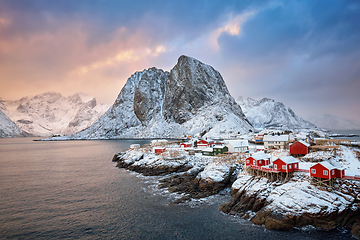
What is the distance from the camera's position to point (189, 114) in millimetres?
171000

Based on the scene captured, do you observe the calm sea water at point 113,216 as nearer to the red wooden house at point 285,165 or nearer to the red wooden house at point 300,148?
the red wooden house at point 285,165

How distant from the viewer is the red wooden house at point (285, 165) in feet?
91.3

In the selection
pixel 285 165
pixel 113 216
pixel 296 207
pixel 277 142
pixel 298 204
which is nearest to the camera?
A: pixel 296 207

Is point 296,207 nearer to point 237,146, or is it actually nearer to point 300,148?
A: point 300,148

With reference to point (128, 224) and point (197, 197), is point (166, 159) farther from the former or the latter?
point (128, 224)

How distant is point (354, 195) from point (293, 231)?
895cm

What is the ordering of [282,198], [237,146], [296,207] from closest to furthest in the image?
[296,207] → [282,198] → [237,146]

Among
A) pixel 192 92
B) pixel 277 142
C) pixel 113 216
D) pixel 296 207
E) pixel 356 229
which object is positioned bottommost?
pixel 113 216

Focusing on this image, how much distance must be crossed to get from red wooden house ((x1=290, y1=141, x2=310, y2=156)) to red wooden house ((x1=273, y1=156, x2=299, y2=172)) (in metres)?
12.4

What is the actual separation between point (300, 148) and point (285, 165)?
14.9 metres

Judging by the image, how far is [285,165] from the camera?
91.2ft

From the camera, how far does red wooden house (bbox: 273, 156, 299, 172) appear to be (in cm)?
2782

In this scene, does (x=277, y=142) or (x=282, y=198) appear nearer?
(x=282, y=198)

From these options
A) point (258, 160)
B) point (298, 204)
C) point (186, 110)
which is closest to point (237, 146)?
point (258, 160)
